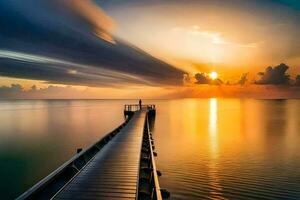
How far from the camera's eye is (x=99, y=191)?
8.17m

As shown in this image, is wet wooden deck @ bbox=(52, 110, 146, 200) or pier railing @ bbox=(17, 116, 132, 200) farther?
pier railing @ bbox=(17, 116, 132, 200)

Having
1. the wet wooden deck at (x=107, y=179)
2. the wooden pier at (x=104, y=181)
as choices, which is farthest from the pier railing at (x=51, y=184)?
the wet wooden deck at (x=107, y=179)

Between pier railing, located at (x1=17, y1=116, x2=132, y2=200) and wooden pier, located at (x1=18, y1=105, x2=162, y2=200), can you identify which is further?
pier railing, located at (x1=17, y1=116, x2=132, y2=200)

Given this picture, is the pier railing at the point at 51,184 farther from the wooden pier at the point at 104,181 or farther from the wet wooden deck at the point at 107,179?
the wet wooden deck at the point at 107,179

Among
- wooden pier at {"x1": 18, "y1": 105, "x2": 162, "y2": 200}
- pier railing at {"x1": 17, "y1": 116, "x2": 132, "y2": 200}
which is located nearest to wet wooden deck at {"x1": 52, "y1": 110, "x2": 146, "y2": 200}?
wooden pier at {"x1": 18, "y1": 105, "x2": 162, "y2": 200}

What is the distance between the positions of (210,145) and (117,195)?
23.6m

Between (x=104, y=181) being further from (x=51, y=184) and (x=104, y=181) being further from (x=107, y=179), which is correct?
(x=51, y=184)

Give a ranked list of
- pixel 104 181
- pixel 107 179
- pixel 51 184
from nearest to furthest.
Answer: pixel 104 181
pixel 107 179
pixel 51 184

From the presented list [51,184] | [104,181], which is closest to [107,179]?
[104,181]

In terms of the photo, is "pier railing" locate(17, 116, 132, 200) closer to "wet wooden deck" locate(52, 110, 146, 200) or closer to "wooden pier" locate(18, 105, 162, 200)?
"wooden pier" locate(18, 105, 162, 200)

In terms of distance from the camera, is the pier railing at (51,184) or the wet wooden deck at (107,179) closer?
the wet wooden deck at (107,179)

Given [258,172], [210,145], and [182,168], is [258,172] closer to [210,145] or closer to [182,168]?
[182,168]

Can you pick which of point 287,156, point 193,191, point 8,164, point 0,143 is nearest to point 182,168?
point 193,191

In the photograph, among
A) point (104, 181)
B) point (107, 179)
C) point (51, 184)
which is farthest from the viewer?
point (51, 184)
